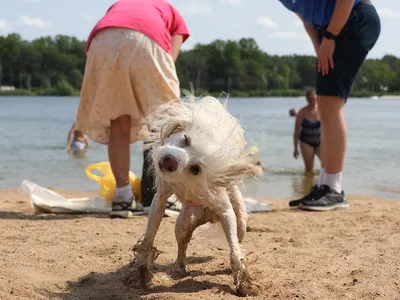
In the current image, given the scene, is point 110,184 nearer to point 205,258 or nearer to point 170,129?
point 205,258

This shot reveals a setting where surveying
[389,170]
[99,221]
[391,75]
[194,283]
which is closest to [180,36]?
[99,221]

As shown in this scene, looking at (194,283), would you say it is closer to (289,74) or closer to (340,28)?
(340,28)

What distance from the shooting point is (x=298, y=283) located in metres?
3.09

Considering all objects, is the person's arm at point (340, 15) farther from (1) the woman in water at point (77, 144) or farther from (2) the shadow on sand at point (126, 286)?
(1) the woman in water at point (77, 144)

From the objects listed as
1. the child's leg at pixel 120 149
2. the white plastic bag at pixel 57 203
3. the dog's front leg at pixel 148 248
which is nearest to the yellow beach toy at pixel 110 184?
the white plastic bag at pixel 57 203

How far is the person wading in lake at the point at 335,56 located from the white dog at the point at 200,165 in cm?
254

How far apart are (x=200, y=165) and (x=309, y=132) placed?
8182 mm

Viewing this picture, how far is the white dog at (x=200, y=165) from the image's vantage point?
8.82 feet

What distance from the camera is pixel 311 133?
1061 cm

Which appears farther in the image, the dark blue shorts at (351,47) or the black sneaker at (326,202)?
the black sneaker at (326,202)

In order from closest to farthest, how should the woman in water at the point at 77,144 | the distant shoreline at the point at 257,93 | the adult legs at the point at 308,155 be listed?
the adult legs at the point at 308,155 → the woman in water at the point at 77,144 → the distant shoreline at the point at 257,93

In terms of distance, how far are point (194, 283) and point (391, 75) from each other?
7583 cm

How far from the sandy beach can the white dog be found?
201mm

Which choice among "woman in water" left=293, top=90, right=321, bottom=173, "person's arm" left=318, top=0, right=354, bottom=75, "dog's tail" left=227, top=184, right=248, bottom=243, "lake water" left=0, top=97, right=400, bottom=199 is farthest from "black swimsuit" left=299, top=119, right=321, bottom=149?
"dog's tail" left=227, top=184, right=248, bottom=243
